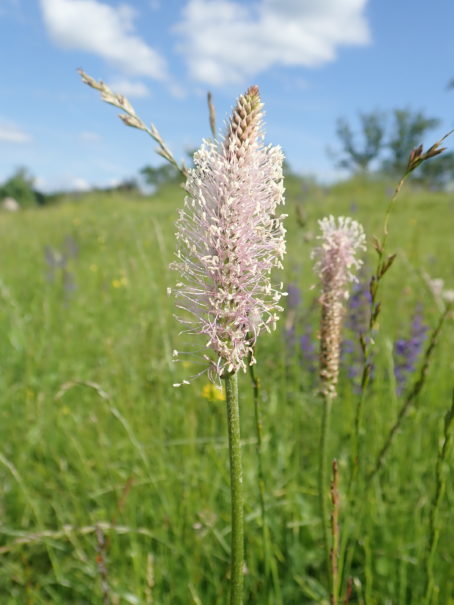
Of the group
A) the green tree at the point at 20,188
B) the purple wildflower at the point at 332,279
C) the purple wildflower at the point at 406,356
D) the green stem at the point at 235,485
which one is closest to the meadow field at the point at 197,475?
the purple wildflower at the point at 406,356

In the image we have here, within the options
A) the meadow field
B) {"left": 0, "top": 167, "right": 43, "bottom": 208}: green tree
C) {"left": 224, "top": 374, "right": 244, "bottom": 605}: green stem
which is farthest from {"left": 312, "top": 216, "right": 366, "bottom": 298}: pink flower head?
{"left": 0, "top": 167, "right": 43, "bottom": 208}: green tree

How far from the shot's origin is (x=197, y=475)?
2820mm

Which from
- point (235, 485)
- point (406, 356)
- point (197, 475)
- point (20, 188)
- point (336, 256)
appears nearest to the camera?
point (235, 485)

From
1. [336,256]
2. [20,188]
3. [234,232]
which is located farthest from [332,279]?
[20,188]

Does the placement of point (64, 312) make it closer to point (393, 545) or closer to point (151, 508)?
point (151, 508)

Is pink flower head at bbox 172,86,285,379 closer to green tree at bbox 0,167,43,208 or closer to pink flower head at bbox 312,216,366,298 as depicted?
pink flower head at bbox 312,216,366,298

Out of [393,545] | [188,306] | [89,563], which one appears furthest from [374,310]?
[89,563]

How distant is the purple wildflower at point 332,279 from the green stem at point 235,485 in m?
0.71

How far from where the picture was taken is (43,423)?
3.61 metres

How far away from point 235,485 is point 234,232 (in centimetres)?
56

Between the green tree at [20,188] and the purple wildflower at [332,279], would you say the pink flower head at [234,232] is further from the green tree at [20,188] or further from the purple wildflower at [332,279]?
the green tree at [20,188]

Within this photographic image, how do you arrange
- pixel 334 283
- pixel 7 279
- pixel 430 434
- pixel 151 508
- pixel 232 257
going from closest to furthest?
pixel 232 257, pixel 334 283, pixel 151 508, pixel 430 434, pixel 7 279

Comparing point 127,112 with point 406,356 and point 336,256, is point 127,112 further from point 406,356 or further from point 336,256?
point 406,356

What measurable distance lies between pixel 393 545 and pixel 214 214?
2269mm
